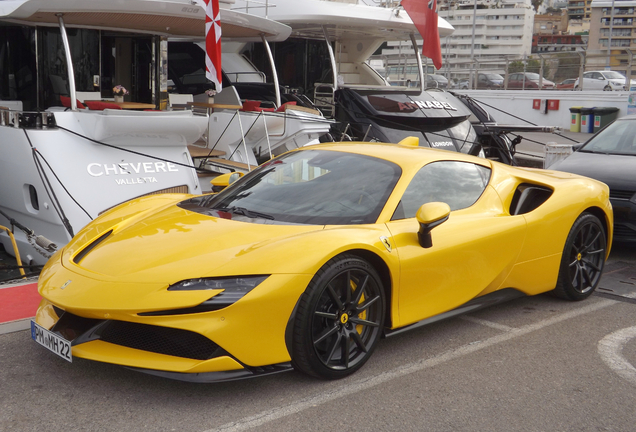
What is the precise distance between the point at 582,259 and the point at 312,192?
2417mm

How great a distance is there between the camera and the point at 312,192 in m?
4.27

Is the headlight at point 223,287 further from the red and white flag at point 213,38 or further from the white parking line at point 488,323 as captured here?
the red and white flag at point 213,38

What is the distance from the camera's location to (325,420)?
3.18m

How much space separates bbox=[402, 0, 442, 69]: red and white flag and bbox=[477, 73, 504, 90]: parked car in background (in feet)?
48.4

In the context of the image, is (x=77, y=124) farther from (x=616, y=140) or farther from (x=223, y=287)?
(x=616, y=140)

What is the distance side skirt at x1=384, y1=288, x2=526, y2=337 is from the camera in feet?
13.1

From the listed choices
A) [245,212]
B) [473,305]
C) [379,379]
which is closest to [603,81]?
[473,305]

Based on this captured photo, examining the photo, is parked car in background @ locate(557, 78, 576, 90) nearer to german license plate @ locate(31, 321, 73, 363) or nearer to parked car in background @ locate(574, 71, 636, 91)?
parked car in background @ locate(574, 71, 636, 91)

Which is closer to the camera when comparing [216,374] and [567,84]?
[216,374]

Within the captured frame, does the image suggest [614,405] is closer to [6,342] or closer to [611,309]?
[611,309]

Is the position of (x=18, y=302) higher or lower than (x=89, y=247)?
lower

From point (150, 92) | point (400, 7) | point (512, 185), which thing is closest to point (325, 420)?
point (512, 185)

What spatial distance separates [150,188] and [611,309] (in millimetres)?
5083

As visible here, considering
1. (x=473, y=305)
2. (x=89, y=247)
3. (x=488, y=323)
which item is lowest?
(x=488, y=323)
